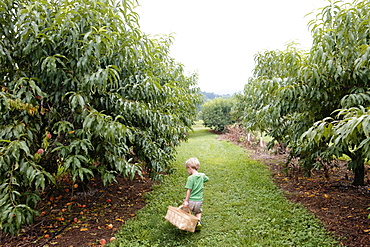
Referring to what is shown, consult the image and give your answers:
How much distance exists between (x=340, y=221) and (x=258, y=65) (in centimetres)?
591

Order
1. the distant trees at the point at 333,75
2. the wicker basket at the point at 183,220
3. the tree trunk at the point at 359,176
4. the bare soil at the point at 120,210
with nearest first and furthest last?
the distant trees at the point at 333,75, the wicker basket at the point at 183,220, the bare soil at the point at 120,210, the tree trunk at the point at 359,176

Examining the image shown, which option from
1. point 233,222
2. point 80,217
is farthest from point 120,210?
point 233,222

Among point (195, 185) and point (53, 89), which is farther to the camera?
point (195, 185)

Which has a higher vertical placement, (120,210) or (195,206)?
(195,206)

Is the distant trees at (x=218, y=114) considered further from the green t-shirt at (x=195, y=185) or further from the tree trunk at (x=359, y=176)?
the green t-shirt at (x=195, y=185)

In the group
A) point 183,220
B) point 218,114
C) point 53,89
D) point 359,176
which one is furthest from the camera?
point 218,114

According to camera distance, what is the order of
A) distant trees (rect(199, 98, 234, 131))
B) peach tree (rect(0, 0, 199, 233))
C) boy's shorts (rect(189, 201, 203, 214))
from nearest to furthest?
1. peach tree (rect(0, 0, 199, 233))
2. boy's shorts (rect(189, 201, 203, 214))
3. distant trees (rect(199, 98, 234, 131))

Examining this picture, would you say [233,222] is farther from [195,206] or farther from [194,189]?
[194,189]

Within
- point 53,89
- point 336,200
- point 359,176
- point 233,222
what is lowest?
point 233,222

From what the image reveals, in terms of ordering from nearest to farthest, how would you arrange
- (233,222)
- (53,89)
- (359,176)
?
(53,89) → (233,222) → (359,176)

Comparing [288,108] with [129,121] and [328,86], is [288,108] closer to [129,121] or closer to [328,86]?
[328,86]

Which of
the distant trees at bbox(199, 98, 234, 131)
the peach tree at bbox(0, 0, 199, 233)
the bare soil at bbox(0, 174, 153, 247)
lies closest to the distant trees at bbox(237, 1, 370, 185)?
the peach tree at bbox(0, 0, 199, 233)

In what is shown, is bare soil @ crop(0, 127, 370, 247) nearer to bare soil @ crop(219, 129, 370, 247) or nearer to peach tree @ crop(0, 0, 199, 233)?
bare soil @ crop(219, 129, 370, 247)

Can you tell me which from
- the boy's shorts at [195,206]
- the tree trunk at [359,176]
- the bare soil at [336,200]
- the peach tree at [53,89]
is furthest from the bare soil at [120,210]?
the boy's shorts at [195,206]
